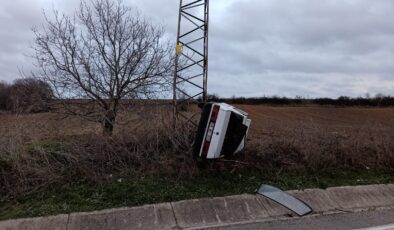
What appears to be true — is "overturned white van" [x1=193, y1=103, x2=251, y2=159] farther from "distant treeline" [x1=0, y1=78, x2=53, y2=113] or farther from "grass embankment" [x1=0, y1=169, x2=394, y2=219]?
"distant treeline" [x1=0, y1=78, x2=53, y2=113]

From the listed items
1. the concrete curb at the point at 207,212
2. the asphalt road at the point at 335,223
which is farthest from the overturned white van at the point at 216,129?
the asphalt road at the point at 335,223

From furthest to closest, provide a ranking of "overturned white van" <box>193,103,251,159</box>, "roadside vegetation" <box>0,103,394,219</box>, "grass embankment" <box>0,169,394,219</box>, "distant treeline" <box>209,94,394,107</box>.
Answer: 1. "distant treeline" <box>209,94,394,107</box>
2. "overturned white van" <box>193,103,251,159</box>
3. "roadside vegetation" <box>0,103,394,219</box>
4. "grass embankment" <box>0,169,394,219</box>

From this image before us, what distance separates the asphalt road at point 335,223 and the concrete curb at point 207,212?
19 cm

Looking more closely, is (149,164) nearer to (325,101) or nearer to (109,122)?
(109,122)

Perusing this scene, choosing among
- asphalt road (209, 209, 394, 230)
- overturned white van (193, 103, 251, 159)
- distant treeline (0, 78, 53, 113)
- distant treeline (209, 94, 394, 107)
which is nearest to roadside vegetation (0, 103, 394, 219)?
overturned white van (193, 103, 251, 159)

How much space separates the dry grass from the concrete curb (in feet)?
3.77

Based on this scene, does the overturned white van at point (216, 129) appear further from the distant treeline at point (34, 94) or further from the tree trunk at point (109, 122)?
the distant treeline at point (34, 94)

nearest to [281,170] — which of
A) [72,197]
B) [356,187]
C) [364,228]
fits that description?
[356,187]

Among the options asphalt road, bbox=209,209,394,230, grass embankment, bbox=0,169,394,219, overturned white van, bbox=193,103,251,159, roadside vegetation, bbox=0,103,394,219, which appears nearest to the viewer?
asphalt road, bbox=209,209,394,230

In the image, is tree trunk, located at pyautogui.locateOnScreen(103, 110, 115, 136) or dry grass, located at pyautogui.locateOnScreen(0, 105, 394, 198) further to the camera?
tree trunk, located at pyautogui.locateOnScreen(103, 110, 115, 136)

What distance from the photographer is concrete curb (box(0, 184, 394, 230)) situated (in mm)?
5953

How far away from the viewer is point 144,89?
36.0ft

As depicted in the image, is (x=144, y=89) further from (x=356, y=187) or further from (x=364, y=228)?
(x=364, y=228)

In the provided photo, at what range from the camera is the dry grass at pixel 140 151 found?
295 inches
